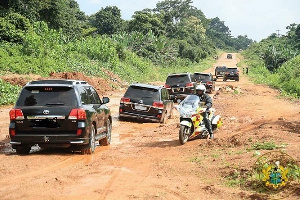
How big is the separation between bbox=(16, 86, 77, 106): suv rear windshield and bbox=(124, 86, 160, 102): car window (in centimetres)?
769

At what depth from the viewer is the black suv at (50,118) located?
9.86 metres

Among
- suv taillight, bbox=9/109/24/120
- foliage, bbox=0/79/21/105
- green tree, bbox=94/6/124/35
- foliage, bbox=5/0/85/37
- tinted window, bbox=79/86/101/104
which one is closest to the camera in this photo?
suv taillight, bbox=9/109/24/120

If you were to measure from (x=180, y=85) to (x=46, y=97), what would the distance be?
1669 cm

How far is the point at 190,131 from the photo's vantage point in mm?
12422

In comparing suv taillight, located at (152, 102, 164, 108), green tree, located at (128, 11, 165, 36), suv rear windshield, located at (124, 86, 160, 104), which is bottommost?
suv taillight, located at (152, 102, 164, 108)

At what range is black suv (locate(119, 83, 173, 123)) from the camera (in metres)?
17.7

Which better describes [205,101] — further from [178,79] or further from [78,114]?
[178,79]

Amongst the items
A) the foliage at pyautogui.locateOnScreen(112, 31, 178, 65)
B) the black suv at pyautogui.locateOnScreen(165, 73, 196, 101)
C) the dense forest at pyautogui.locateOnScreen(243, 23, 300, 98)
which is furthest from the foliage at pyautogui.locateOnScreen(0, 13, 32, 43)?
the dense forest at pyautogui.locateOnScreen(243, 23, 300, 98)

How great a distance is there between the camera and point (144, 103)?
58.1ft

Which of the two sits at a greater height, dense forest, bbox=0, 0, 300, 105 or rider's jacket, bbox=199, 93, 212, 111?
dense forest, bbox=0, 0, 300, 105

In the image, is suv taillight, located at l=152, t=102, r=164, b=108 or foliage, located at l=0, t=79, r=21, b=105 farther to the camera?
foliage, located at l=0, t=79, r=21, b=105

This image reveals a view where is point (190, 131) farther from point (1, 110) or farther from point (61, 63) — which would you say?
point (61, 63)

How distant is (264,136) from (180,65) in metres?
55.1

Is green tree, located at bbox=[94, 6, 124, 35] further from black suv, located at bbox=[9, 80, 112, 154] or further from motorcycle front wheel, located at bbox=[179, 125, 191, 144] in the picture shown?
black suv, located at bbox=[9, 80, 112, 154]
